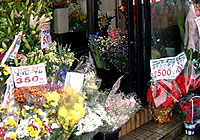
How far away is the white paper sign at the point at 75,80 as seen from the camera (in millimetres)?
3141

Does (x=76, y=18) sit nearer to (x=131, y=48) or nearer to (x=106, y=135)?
(x=131, y=48)

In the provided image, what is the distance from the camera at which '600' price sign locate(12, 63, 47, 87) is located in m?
3.08

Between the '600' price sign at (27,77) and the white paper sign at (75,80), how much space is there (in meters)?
0.21

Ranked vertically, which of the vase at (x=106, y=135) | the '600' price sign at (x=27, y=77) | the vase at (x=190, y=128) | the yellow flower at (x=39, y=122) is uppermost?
the '600' price sign at (x=27, y=77)

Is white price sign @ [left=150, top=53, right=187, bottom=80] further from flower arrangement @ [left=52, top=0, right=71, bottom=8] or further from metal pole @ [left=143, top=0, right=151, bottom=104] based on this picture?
flower arrangement @ [left=52, top=0, right=71, bottom=8]

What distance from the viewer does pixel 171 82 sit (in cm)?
470

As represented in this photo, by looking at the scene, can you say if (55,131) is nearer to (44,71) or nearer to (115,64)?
(44,71)

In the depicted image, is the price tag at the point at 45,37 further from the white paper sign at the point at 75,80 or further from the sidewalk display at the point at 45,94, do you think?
the white paper sign at the point at 75,80

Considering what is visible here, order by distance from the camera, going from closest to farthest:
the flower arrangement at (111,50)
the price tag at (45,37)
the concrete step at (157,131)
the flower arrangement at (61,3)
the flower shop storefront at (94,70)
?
the flower shop storefront at (94,70) → the price tag at (45,37) → the concrete step at (157,131) → the flower arrangement at (111,50) → the flower arrangement at (61,3)

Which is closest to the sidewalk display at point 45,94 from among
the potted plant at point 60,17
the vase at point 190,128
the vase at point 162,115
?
the vase at point 162,115

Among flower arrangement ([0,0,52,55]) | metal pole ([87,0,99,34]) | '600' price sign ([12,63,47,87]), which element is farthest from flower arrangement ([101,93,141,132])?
metal pole ([87,0,99,34])

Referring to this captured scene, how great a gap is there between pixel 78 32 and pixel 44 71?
12.8ft

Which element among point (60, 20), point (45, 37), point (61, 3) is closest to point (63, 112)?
point (45, 37)

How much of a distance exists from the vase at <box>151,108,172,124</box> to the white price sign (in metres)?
0.46
